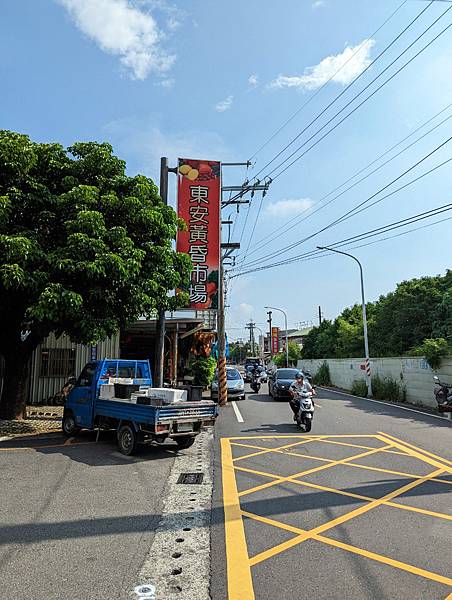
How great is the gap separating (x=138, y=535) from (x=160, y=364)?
8.00 meters

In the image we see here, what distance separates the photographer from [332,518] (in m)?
5.25

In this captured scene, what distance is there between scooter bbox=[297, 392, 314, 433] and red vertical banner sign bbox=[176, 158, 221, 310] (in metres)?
6.22

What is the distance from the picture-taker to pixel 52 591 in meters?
3.59

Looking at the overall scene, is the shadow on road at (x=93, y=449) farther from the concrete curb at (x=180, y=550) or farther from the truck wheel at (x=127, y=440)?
the concrete curb at (x=180, y=550)

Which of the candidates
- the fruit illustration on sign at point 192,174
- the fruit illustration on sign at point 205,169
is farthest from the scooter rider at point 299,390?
the fruit illustration on sign at point 205,169

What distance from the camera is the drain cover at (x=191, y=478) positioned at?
6922mm

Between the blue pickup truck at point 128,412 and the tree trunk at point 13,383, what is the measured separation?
211cm

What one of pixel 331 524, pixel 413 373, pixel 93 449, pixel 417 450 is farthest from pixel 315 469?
pixel 413 373

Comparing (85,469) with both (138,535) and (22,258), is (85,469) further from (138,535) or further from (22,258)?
(22,258)

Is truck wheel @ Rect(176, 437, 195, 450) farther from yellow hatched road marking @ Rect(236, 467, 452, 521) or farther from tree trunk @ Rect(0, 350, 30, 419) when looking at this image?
tree trunk @ Rect(0, 350, 30, 419)

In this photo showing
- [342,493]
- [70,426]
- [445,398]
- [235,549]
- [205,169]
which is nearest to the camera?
[235,549]

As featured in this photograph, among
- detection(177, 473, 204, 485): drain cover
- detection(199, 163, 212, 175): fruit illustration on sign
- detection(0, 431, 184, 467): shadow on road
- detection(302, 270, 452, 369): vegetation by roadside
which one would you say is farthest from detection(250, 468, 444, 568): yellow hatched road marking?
detection(302, 270, 452, 369): vegetation by roadside

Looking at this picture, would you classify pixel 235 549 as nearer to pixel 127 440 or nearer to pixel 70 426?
pixel 127 440

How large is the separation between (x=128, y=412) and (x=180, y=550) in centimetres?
458
